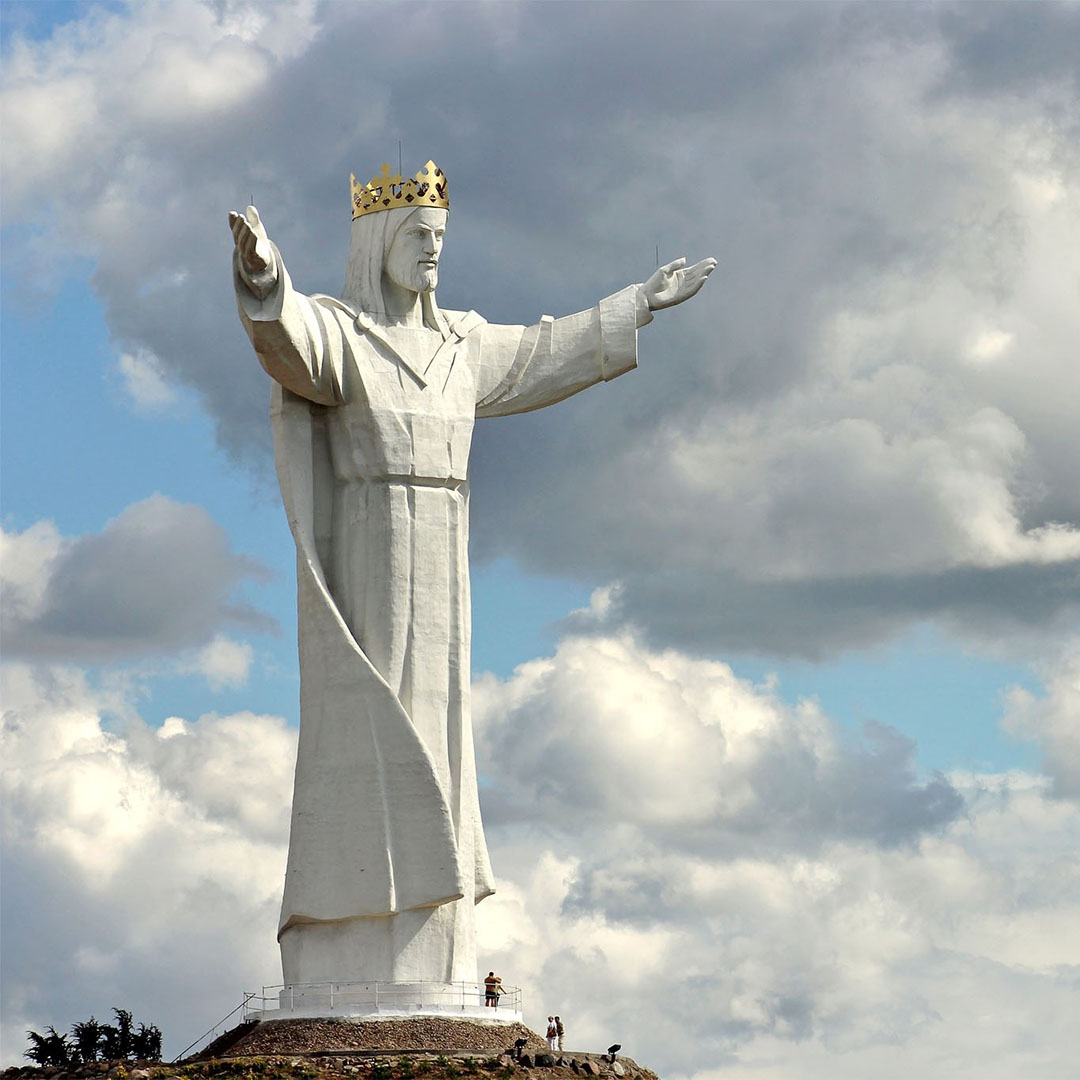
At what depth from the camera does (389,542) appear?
3030 cm

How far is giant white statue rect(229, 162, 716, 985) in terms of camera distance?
1160 inches

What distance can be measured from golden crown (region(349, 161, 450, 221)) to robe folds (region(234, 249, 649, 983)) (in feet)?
4.83

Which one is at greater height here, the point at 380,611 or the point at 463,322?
the point at 463,322

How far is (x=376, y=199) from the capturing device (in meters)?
31.2

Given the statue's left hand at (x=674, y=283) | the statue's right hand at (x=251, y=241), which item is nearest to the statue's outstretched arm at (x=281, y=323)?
the statue's right hand at (x=251, y=241)

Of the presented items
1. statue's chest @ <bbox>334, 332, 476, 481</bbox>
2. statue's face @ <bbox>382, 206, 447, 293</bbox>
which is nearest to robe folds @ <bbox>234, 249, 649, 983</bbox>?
statue's chest @ <bbox>334, 332, 476, 481</bbox>

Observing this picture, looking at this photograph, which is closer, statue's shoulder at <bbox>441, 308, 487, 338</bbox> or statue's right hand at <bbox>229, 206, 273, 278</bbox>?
statue's right hand at <bbox>229, 206, 273, 278</bbox>

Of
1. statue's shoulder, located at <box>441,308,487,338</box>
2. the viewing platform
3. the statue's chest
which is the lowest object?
the viewing platform

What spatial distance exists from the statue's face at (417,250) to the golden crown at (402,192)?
15 centimetres

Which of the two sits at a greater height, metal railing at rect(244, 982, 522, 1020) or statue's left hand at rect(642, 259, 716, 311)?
statue's left hand at rect(642, 259, 716, 311)

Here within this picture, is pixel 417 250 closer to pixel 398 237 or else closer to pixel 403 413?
pixel 398 237

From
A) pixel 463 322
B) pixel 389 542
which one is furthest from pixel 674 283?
pixel 389 542

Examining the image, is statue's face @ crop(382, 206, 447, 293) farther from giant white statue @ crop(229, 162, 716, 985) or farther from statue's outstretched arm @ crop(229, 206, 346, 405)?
statue's outstretched arm @ crop(229, 206, 346, 405)

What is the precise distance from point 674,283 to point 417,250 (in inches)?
141
